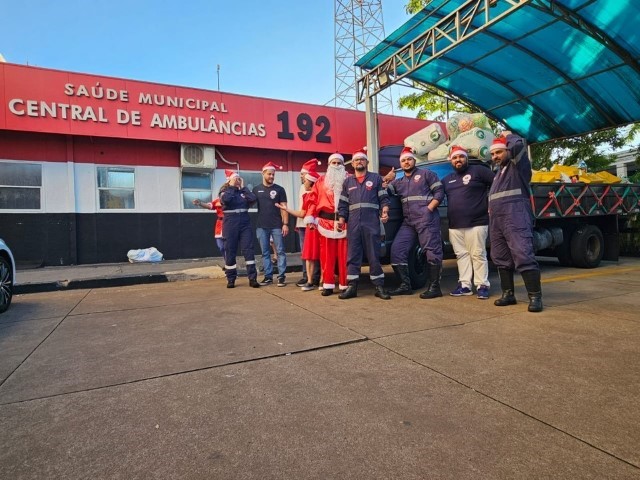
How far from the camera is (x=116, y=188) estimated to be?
1091cm

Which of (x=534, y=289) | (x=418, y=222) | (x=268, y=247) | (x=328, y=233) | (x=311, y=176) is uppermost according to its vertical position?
(x=311, y=176)

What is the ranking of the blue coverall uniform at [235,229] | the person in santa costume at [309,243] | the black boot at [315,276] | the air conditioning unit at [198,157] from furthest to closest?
the air conditioning unit at [198,157] → the blue coverall uniform at [235,229] → the black boot at [315,276] → the person in santa costume at [309,243]

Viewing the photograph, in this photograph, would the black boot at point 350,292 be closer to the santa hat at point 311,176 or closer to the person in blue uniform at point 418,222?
the person in blue uniform at point 418,222

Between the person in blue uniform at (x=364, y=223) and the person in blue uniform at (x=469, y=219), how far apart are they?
949 mm

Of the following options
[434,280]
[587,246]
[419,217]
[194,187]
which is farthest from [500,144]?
[194,187]

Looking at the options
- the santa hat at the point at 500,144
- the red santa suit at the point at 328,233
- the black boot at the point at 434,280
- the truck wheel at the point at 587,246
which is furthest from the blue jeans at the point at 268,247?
the truck wheel at the point at 587,246

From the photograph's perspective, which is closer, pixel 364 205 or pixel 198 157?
pixel 364 205

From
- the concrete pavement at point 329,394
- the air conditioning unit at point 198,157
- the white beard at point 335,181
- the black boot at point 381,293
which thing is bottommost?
the concrete pavement at point 329,394

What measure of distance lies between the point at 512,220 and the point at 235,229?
421 centimetres

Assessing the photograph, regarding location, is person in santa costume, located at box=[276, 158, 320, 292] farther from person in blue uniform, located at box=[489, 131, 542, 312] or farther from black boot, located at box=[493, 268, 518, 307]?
black boot, located at box=[493, 268, 518, 307]

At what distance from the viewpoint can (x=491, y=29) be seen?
27.8ft

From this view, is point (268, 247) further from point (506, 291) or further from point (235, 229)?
point (506, 291)

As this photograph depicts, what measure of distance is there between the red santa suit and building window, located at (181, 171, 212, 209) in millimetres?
6756

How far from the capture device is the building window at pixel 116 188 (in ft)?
35.3
